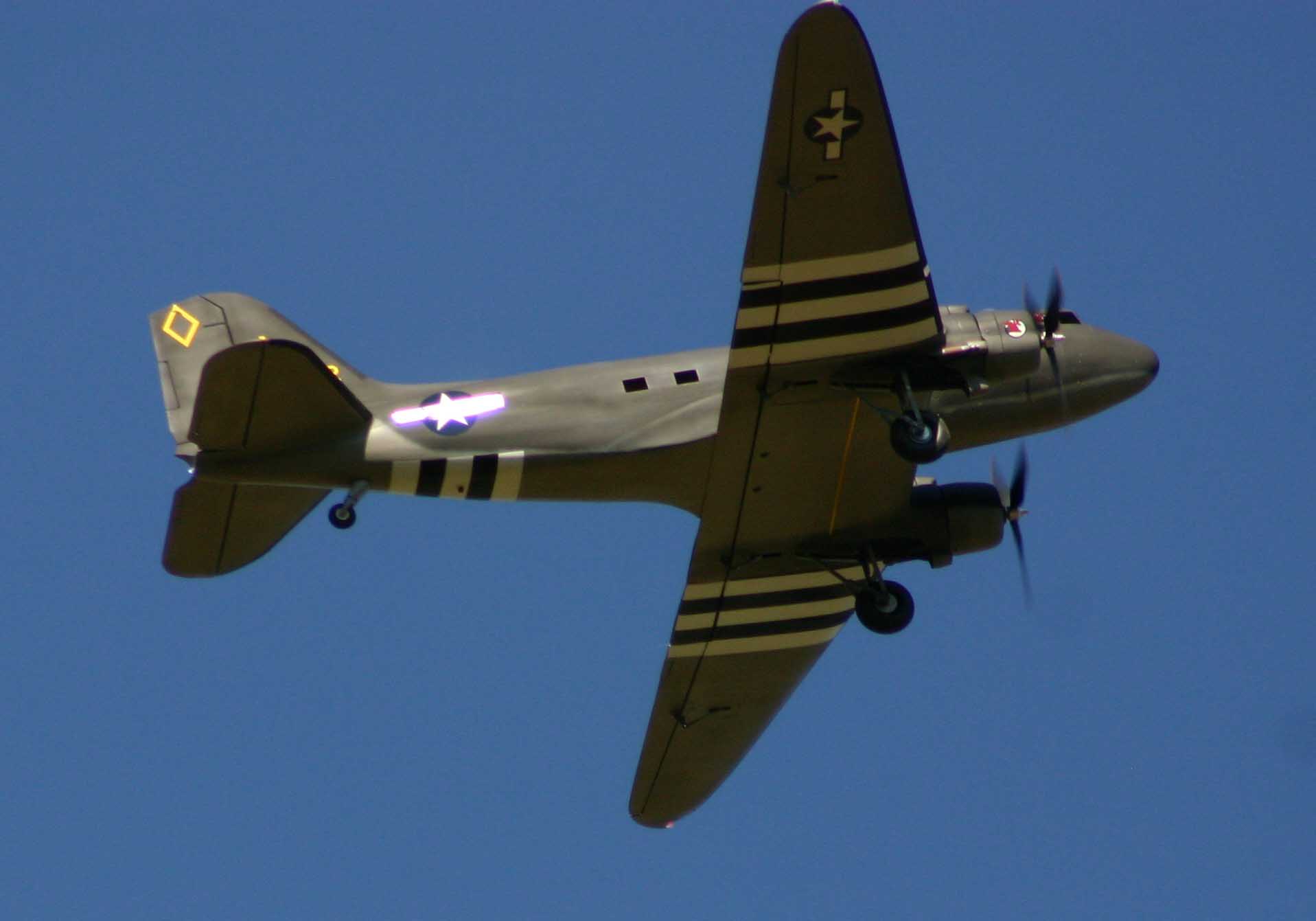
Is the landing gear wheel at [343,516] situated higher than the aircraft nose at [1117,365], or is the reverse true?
the aircraft nose at [1117,365]

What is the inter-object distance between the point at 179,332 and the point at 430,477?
5383mm

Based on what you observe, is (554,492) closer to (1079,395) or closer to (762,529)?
(762,529)

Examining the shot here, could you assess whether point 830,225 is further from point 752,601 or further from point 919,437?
point 752,601

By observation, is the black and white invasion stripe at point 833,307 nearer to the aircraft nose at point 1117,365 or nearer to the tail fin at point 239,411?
the aircraft nose at point 1117,365

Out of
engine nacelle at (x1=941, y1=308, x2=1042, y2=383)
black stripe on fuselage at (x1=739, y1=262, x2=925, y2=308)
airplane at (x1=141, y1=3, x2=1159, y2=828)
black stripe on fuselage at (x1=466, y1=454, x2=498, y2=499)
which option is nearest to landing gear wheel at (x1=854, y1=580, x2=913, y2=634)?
airplane at (x1=141, y1=3, x2=1159, y2=828)

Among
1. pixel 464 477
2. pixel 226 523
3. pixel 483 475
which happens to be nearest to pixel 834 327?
pixel 483 475

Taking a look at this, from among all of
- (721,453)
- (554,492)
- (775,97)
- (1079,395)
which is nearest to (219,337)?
(554,492)

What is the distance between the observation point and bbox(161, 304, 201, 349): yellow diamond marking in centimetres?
2783

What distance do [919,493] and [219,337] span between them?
10.5m

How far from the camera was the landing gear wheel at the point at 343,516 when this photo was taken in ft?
79.5

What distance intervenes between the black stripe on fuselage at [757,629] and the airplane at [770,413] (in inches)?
1.6

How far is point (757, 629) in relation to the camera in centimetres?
2906

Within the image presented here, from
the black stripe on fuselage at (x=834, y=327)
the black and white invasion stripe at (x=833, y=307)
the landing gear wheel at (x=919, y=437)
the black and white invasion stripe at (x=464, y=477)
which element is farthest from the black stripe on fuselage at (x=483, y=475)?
the landing gear wheel at (x=919, y=437)

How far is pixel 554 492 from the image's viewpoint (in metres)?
25.5
